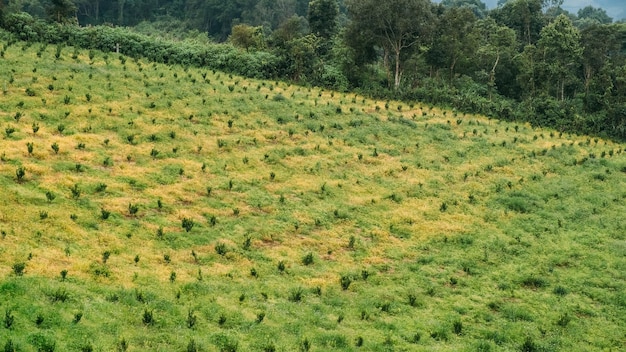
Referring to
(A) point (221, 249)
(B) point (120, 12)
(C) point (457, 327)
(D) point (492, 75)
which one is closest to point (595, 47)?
(D) point (492, 75)

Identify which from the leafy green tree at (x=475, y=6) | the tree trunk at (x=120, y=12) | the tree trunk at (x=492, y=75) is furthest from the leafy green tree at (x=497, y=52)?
the tree trunk at (x=120, y=12)

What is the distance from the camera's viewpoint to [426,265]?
20.8m

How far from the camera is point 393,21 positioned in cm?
5888

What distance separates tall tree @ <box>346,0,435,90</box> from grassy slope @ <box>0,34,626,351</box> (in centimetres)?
2075

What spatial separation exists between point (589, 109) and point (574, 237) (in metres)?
43.0

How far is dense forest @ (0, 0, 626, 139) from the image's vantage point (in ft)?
175

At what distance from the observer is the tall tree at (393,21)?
5772 cm

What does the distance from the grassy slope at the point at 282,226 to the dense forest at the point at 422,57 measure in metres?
12.2

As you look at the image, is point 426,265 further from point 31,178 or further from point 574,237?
point 31,178

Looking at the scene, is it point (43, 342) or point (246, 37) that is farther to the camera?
point (246, 37)

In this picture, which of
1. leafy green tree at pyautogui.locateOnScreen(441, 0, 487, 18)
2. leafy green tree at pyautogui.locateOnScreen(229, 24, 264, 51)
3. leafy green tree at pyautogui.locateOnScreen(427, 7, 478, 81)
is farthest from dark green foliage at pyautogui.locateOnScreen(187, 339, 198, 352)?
leafy green tree at pyautogui.locateOnScreen(441, 0, 487, 18)

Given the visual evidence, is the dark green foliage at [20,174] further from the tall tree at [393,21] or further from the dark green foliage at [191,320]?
the tall tree at [393,21]

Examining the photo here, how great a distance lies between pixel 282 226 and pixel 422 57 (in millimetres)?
55188

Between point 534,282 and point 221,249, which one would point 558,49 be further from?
point 221,249
